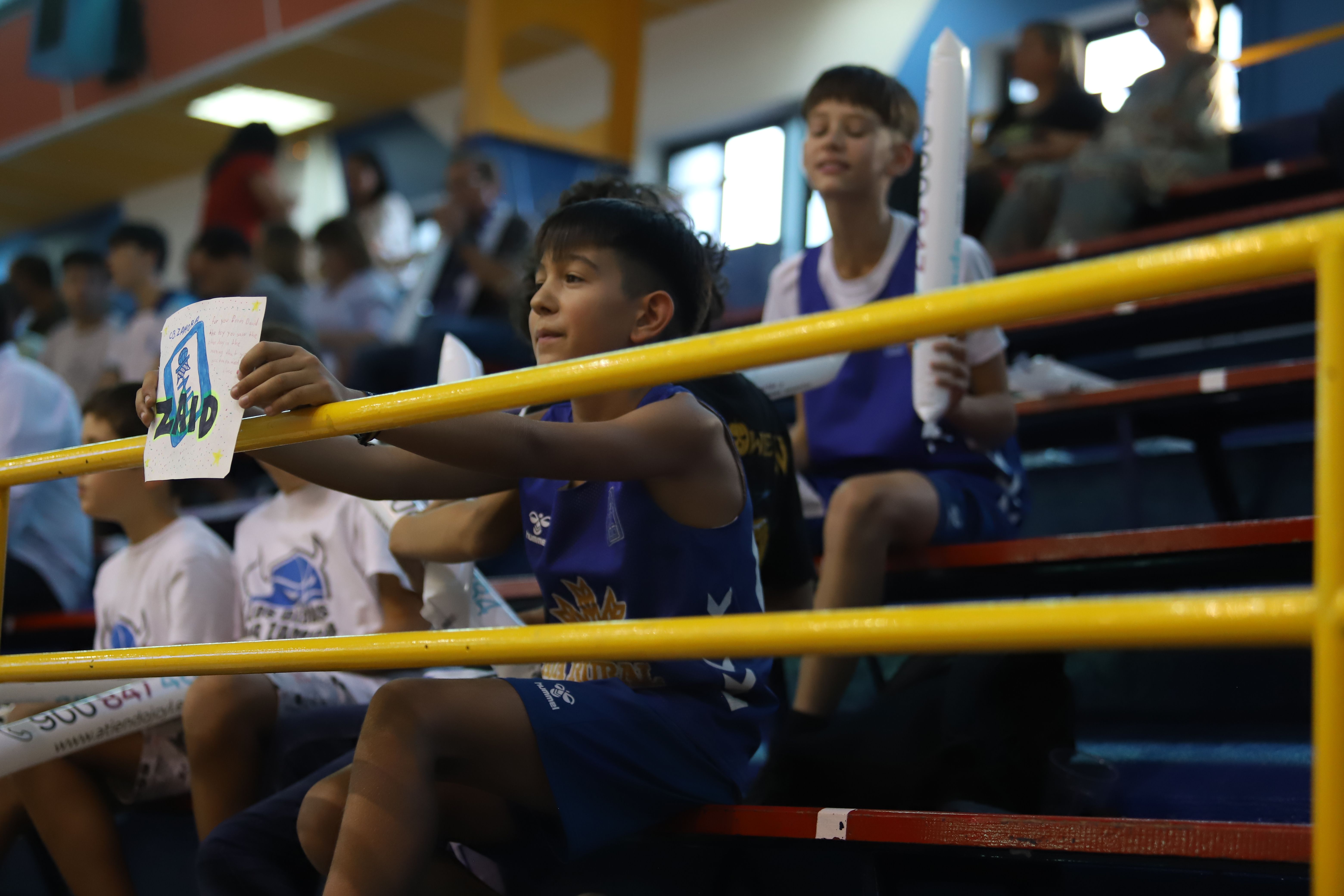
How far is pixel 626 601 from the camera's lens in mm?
1396

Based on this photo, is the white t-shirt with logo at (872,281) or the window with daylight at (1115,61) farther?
the window with daylight at (1115,61)

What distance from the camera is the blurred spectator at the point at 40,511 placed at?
301 cm

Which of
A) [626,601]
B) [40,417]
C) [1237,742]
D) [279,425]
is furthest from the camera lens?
[40,417]

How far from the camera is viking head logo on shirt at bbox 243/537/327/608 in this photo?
201cm

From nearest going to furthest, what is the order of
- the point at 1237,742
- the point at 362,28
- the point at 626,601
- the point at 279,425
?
the point at 279,425, the point at 626,601, the point at 1237,742, the point at 362,28

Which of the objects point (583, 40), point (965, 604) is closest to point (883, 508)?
point (965, 604)

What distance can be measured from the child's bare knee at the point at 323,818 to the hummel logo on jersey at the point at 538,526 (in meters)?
0.33

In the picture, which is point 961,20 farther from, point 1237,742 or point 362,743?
point 362,743

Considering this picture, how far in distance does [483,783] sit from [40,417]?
88.8 inches

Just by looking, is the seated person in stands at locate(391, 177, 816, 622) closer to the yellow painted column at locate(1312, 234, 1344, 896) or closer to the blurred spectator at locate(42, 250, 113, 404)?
the yellow painted column at locate(1312, 234, 1344, 896)

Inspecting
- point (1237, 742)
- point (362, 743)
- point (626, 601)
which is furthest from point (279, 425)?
point (1237, 742)

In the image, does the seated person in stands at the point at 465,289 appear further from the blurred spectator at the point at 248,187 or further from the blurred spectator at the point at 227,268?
the blurred spectator at the point at 248,187

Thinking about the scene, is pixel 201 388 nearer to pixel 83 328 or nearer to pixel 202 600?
pixel 202 600

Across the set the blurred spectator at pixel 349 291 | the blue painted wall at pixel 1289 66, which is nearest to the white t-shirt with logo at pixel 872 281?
the blurred spectator at pixel 349 291
